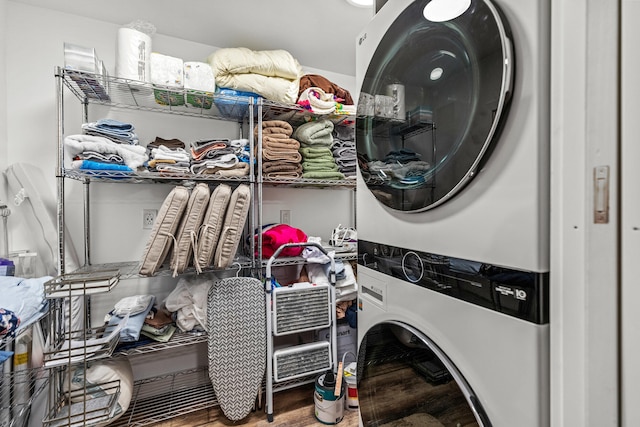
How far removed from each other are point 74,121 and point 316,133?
1.34 m

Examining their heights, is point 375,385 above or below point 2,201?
below

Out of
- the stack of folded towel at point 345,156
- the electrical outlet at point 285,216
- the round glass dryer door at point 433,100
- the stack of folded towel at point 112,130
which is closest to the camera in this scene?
the round glass dryer door at point 433,100

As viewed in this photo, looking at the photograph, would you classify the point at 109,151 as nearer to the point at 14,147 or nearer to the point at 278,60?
the point at 14,147

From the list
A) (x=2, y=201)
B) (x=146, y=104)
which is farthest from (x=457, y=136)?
(x=2, y=201)

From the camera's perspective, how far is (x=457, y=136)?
0.57 meters

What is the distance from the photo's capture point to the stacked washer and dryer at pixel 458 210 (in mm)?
461

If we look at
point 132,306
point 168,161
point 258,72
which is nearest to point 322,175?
point 258,72

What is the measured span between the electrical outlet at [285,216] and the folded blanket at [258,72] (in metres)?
0.74

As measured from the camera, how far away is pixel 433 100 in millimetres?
643

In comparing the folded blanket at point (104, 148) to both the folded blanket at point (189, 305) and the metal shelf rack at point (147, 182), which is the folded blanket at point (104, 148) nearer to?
the metal shelf rack at point (147, 182)

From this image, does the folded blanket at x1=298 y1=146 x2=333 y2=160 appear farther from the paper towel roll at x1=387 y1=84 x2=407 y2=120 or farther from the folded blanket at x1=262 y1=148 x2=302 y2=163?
the paper towel roll at x1=387 y1=84 x2=407 y2=120

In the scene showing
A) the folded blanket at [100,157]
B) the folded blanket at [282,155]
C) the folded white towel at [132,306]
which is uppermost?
the folded blanket at [282,155]

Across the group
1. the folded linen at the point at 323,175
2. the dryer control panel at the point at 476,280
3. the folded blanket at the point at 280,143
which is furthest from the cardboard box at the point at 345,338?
the dryer control panel at the point at 476,280

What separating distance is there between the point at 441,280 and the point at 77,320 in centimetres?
175
